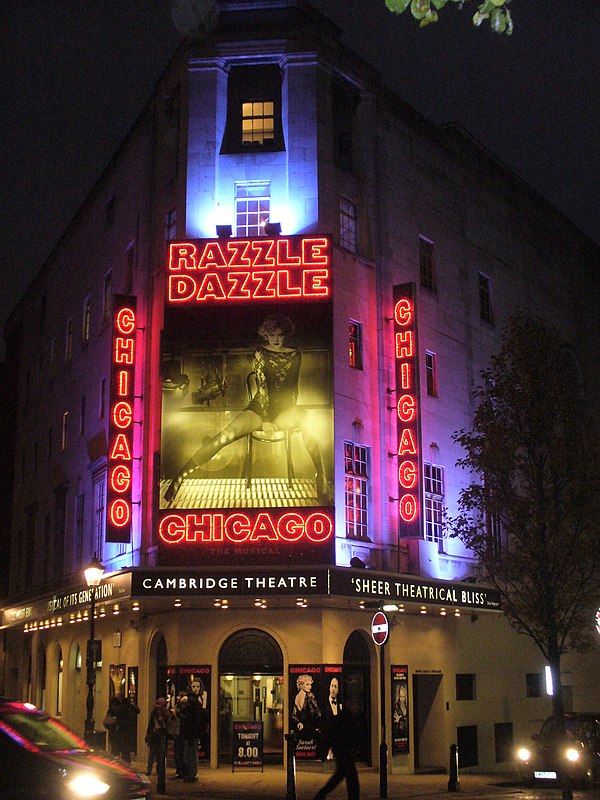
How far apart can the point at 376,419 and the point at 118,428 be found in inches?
291

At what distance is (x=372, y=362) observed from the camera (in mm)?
30000

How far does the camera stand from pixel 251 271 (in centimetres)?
2869

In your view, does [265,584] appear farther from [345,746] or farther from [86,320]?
[86,320]

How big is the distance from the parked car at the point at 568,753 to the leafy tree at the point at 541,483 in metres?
2.83

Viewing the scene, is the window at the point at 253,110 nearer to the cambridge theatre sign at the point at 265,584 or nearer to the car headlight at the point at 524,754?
the cambridge theatre sign at the point at 265,584

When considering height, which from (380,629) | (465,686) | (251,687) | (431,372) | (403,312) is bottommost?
(465,686)

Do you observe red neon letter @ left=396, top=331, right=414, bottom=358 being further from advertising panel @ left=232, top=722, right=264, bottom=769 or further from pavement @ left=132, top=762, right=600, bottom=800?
pavement @ left=132, top=762, right=600, bottom=800

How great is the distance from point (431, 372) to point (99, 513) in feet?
39.9

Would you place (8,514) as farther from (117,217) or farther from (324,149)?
(324,149)

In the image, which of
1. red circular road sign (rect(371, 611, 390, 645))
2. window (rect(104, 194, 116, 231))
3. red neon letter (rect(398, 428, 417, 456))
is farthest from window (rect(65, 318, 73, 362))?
red circular road sign (rect(371, 611, 390, 645))

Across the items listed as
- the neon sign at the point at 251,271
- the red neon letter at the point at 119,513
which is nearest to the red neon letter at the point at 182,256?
the neon sign at the point at 251,271

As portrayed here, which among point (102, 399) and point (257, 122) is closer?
point (257, 122)

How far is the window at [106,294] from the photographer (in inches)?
1423

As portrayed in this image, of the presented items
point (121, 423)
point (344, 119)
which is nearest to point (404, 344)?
point (344, 119)
